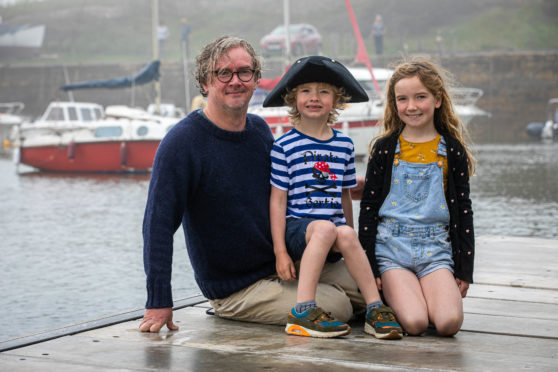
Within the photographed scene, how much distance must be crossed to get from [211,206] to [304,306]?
1.91 feet

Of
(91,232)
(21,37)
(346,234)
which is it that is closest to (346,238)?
(346,234)

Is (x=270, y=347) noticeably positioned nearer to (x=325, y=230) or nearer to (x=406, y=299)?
(x=325, y=230)

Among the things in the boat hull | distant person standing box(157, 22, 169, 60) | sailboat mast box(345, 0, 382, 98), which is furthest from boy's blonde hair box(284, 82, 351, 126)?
distant person standing box(157, 22, 169, 60)

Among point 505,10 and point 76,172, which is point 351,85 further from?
point 505,10

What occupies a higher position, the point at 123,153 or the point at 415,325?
the point at 123,153

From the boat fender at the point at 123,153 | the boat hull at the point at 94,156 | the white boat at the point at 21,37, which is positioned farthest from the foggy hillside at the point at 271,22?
the boat fender at the point at 123,153

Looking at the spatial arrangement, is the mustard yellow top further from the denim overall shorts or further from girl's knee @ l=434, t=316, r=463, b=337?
girl's knee @ l=434, t=316, r=463, b=337

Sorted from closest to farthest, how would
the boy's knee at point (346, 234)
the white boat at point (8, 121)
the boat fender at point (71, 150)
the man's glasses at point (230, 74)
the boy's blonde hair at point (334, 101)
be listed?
the boy's knee at point (346, 234) < the man's glasses at point (230, 74) < the boy's blonde hair at point (334, 101) < the boat fender at point (71, 150) < the white boat at point (8, 121)

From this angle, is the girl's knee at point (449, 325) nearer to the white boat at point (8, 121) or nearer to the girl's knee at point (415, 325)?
the girl's knee at point (415, 325)

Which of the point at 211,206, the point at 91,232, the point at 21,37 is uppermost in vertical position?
the point at 21,37

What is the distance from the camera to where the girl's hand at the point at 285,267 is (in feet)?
12.4

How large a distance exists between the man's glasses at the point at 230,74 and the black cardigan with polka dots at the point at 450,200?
0.67m

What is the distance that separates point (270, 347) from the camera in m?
3.36

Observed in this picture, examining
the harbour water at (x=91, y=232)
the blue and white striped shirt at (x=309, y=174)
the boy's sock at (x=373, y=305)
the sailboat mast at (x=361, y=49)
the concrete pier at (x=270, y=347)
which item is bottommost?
the harbour water at (x=91, y=232)
